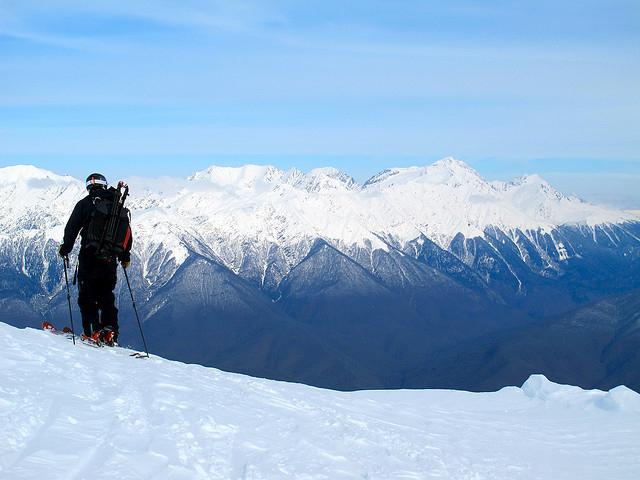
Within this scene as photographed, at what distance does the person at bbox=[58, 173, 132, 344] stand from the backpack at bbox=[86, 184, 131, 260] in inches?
4.8

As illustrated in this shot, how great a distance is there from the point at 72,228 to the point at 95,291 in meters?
2.29

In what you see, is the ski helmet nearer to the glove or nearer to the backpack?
the backpack

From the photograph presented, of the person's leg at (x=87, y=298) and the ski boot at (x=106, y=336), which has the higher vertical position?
the person's leg at (x=87, y=298)

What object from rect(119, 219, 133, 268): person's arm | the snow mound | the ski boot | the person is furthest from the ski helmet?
the snow mound

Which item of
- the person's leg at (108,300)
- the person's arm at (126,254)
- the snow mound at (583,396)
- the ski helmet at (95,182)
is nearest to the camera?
the ski helmet at (95,182)

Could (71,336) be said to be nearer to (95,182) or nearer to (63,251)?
(63,251)

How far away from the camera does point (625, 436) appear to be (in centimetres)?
A: 2120

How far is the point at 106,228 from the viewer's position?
21250mm

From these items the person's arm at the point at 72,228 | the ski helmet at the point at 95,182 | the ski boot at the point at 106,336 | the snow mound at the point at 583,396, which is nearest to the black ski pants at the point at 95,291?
the ski boot at the point at 106,336

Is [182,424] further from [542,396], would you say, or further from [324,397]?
[542,396]

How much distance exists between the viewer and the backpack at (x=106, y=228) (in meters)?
21.2

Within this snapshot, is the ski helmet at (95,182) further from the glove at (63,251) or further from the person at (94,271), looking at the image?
the glove at (63,251)

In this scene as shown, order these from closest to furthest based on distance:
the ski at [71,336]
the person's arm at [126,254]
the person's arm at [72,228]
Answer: the person's arm at [72,228]
the ski at [71,336]
the person's arm at [126,254]

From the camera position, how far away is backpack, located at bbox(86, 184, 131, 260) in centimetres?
2122
